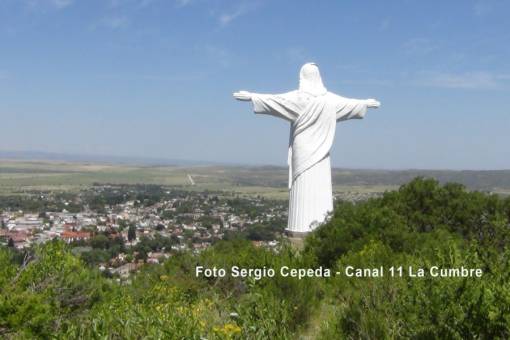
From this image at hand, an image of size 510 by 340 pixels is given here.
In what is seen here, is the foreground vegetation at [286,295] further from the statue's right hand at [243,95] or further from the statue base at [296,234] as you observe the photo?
the statue's right hand at [243,95]

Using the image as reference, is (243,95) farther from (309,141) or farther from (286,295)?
(286,295)

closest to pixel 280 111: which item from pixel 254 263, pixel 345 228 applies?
pixel 345 228

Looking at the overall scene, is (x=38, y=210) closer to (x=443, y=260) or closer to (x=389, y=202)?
(x=389, y=202)

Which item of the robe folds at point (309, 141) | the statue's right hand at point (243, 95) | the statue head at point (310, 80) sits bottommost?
the robe folds at point (309, 141)

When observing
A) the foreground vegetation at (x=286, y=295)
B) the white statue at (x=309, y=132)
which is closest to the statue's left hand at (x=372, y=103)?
the white statue at (x=309, y=132)

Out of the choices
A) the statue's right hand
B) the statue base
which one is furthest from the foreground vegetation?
the statue's right hand

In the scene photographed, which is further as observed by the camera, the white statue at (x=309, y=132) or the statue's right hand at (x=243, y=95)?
the white statue at (x=309, y=132)

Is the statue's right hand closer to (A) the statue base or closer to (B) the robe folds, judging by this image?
(B) the robe folds
